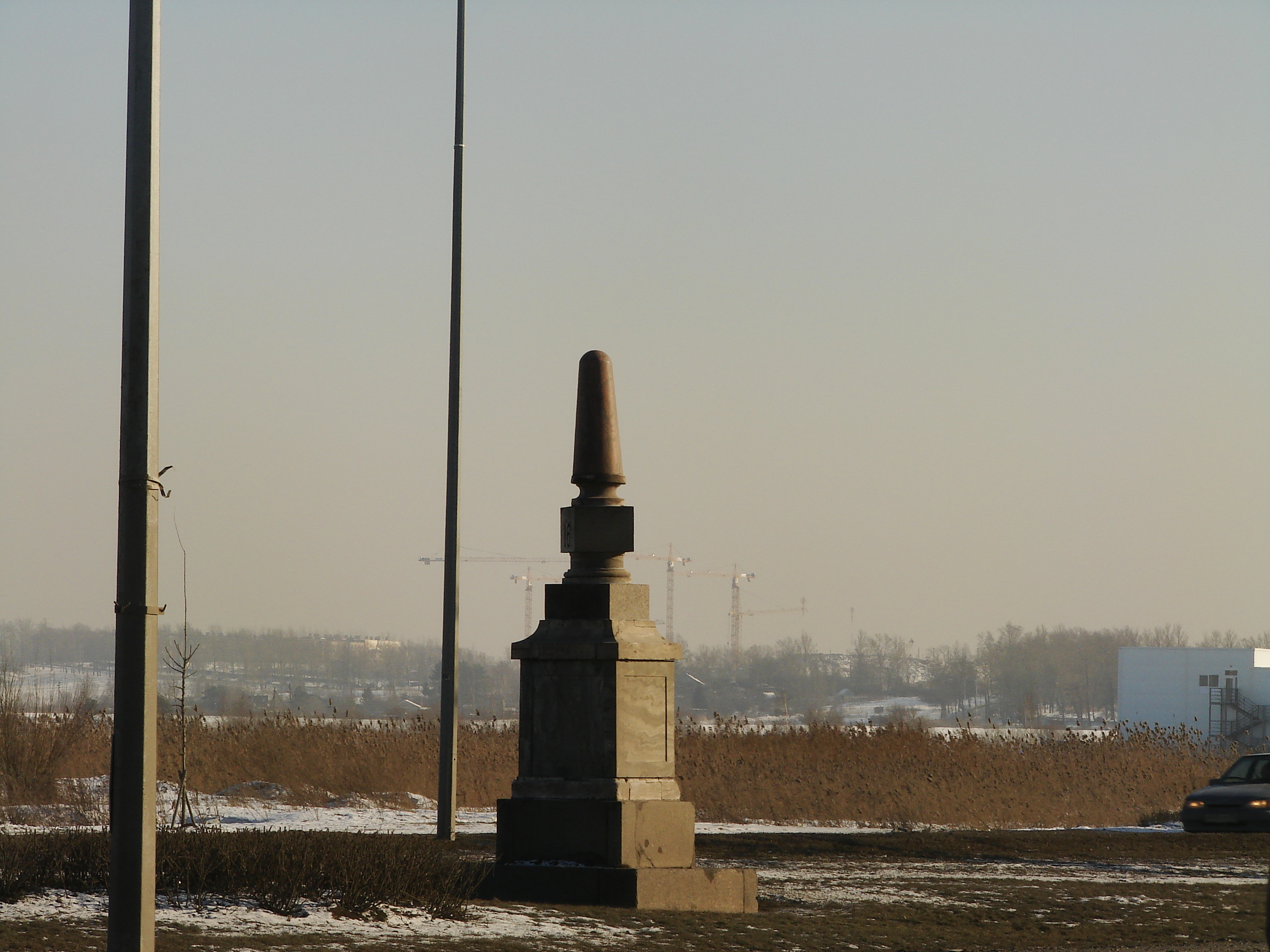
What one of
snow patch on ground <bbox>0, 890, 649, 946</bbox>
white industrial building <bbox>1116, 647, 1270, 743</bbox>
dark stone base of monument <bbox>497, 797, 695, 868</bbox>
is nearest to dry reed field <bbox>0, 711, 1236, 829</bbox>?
dark stone base of monument <bbox>497, 797, 695, 868</bbox>

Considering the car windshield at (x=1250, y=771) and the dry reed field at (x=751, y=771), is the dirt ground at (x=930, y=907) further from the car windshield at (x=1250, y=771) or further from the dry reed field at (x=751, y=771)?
the dry reed field at (x=751, y=771)

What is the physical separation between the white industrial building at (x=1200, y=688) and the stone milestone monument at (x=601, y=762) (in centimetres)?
A: 7232

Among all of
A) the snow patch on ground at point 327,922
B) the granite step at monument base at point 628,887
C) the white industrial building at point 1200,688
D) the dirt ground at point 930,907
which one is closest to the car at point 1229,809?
the dirt ground at point 930,907

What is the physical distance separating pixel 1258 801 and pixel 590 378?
13.0 m

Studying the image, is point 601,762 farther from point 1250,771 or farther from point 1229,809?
point 1250,771

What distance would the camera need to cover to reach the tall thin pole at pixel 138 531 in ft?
25.5

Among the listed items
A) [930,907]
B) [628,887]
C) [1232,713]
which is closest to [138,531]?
[628,887]

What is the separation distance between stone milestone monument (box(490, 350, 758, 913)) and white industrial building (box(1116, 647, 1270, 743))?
7232 centimetres

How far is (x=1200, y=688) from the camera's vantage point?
8756 centimetres

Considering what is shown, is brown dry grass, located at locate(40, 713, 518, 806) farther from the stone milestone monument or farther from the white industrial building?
the white industrial building

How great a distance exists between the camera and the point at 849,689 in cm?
17612

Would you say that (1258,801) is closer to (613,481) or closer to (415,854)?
(613,481)

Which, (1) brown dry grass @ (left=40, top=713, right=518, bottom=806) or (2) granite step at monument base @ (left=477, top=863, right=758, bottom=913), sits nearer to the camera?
(2) granite step at monument base @ (left=477, top=863, right=758, bottom=913)

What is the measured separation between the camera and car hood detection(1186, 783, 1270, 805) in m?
22.0
